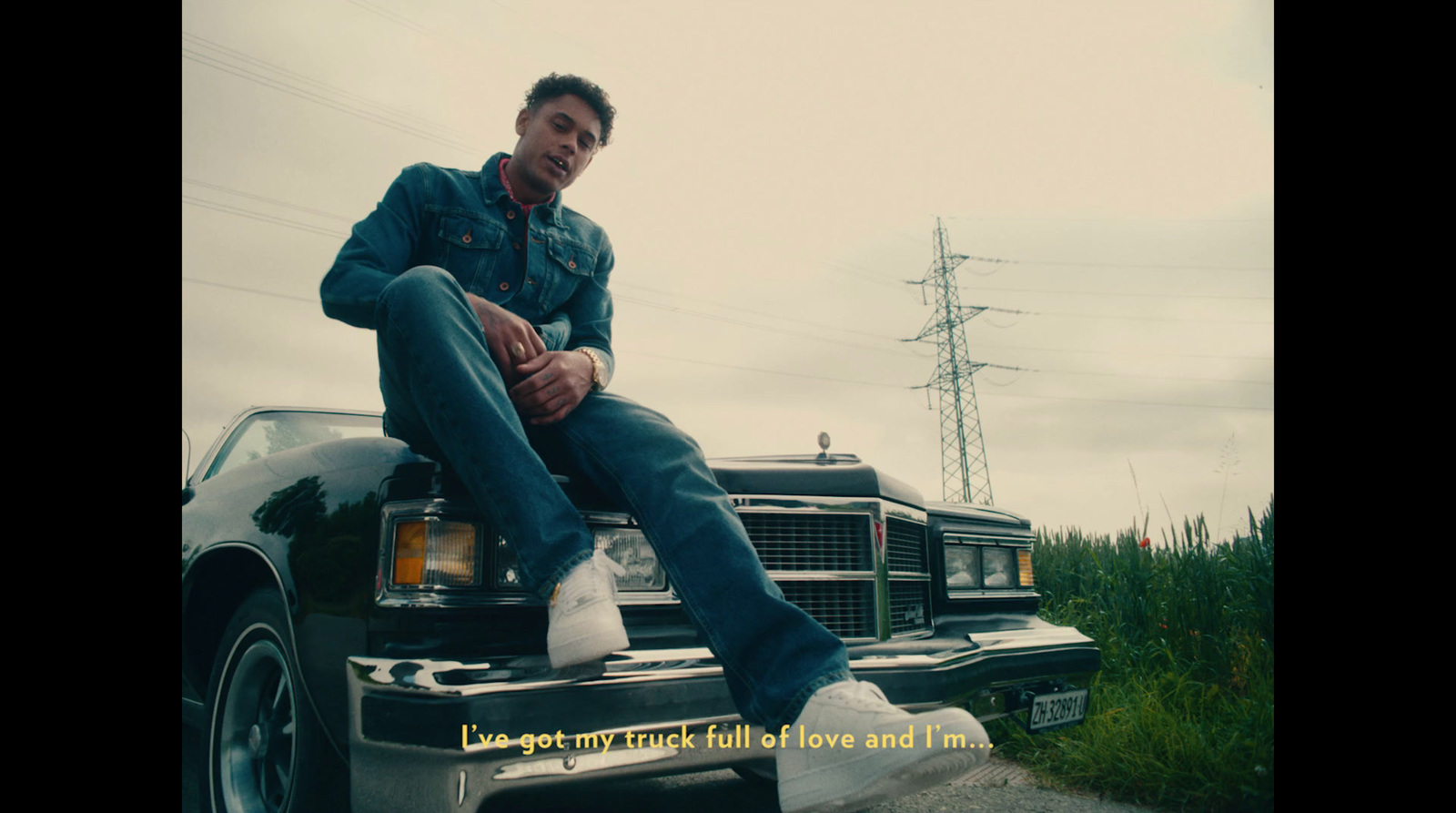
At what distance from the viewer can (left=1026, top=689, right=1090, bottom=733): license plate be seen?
2650mm

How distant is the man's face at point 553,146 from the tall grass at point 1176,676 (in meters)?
2.82

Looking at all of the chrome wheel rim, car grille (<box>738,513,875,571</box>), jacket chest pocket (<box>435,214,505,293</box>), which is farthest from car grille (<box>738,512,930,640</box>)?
the chrome wheel rim

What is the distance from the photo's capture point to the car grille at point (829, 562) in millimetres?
2400

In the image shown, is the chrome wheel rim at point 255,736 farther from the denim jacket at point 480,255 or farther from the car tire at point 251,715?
the denim jacket at point 480,255

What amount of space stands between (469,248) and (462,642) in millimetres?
1101

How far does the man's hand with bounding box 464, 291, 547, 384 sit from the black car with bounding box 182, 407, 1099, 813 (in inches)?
11.2

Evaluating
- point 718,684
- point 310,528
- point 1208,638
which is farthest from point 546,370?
point 1208,638

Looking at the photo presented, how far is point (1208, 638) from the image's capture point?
405cm

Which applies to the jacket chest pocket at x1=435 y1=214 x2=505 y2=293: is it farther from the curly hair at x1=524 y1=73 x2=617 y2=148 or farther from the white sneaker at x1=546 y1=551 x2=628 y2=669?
the white sneaker at x1=546 y1=551 x2=628 y2=669

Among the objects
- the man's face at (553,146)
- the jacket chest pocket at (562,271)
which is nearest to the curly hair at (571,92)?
the man's face at (553,146)

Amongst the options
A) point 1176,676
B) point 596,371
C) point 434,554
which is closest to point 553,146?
point 596,371
